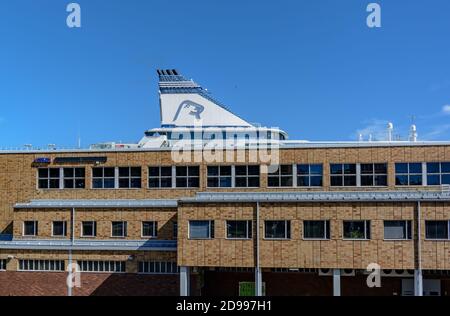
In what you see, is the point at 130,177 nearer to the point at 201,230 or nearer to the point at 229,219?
the point at 201,230

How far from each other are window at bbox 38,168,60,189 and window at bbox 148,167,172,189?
5.84 m

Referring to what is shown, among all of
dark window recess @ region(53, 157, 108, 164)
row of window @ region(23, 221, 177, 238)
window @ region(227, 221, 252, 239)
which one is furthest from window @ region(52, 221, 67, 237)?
window @ region(227, 221, 252, 239)

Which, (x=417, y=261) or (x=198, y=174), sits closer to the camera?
(x=417, y=261)

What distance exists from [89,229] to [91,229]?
0.12 meters

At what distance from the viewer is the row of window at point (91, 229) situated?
2698 centimetres

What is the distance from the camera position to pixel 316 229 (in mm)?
21688

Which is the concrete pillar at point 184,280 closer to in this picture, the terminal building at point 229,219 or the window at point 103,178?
the terminal building at point 229,219

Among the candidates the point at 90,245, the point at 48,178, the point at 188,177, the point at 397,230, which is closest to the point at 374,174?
the point at 397,230

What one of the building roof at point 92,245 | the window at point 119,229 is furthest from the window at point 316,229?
the window at point 119,229

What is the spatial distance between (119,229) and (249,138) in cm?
1404

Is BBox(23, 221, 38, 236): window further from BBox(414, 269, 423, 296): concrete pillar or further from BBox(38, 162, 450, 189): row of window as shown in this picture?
BBox(414, 269, 423, 296): concrete pillar
